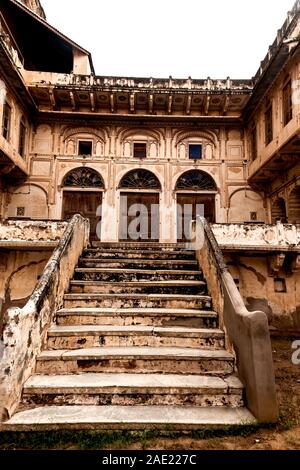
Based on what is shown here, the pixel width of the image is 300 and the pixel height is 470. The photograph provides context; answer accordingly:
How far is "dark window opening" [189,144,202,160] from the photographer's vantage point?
1528cm

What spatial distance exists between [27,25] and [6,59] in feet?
23.2

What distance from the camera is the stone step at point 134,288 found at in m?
5.70

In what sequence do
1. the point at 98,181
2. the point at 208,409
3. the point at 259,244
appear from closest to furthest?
1. the point at 208,409
2. the point at 259,244
3. the point at 98,181

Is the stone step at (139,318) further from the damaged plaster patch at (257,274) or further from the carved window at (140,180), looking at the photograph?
the carved window at (140,180)

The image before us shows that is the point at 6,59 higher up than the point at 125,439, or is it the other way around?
the point at 6,59

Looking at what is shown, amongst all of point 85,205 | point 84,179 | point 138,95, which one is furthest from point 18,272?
point 138,95

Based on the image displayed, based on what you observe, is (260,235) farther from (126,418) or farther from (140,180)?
(140,180)

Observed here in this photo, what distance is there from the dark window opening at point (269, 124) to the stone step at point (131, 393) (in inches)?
465

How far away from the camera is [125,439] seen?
9.68 ft

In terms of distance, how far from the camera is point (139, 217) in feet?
48.6

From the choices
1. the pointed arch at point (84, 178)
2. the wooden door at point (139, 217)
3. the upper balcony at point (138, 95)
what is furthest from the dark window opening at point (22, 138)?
the wooden door at point (139, 217)

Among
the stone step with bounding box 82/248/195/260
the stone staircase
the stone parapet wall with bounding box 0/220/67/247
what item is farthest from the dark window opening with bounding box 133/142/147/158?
the stone staircase
